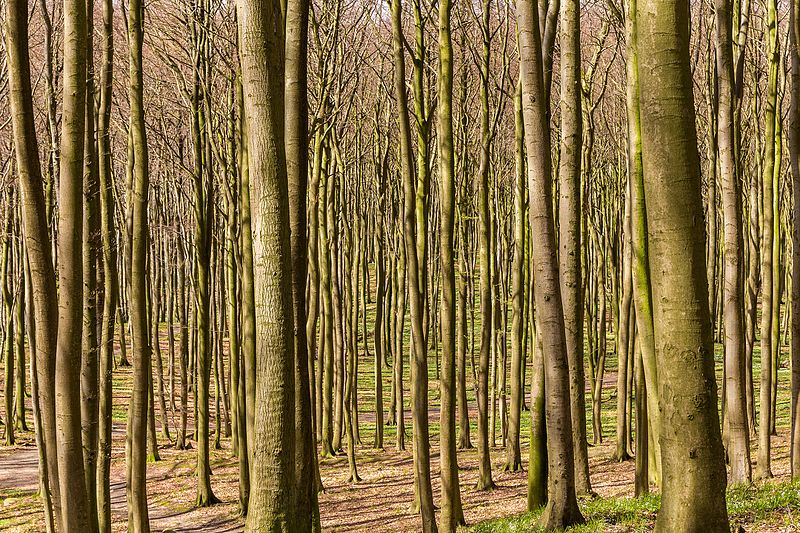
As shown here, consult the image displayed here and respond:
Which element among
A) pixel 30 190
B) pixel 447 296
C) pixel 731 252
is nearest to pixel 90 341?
pixel 30 190

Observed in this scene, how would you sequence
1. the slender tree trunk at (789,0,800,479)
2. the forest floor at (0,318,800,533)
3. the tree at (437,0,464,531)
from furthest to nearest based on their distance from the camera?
the tree at (437,0,464,531), the slender tree trunk at (789,0,800,479), the forest floor at (0,318,800,533)

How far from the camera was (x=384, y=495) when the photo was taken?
14344 millimetres

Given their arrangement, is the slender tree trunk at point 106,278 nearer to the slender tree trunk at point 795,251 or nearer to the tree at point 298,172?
the tree at point 298,172

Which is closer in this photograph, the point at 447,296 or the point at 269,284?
the point at 269,284

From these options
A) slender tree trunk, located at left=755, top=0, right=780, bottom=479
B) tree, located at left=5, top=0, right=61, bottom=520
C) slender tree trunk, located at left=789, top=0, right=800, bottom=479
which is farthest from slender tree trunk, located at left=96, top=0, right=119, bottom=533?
slender tree trunk, located at left=755, top=0, right=780, bottom=479

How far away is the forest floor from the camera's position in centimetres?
707

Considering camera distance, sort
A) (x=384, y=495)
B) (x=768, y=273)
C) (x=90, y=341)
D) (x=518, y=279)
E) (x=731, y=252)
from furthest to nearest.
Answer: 1. (x=384, y=495)
2. (x=518, y=279)
3. (x=768, y=273)
4. (x=731, y=252)
5. (x=90, y=341)

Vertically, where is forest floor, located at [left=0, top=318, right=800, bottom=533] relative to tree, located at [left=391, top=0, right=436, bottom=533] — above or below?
below

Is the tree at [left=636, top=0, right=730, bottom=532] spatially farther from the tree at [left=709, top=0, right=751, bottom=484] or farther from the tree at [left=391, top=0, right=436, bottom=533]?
Result: the tree at [left=391, top=0, right=436, bottom=533]

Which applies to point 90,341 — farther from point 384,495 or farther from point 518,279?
point 384,495

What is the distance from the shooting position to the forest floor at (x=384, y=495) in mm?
7066

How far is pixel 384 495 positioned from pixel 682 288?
10820mm

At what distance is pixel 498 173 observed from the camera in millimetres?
21984

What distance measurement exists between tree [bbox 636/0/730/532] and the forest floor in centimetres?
195
